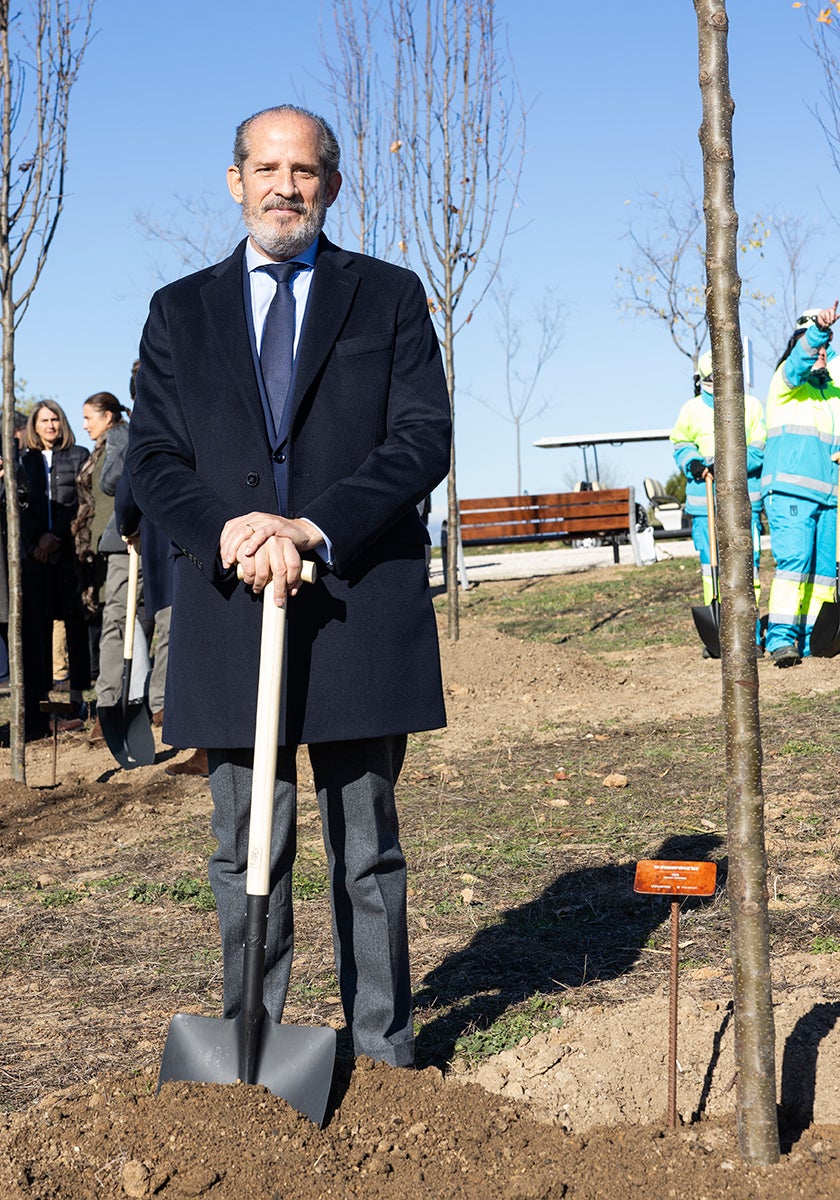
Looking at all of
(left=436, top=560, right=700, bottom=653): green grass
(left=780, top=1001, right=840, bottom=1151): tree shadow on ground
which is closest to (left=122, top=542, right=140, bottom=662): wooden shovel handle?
(left=436, top=560, right=700, bottom=653): green grass

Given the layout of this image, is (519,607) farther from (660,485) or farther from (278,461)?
(660,485)

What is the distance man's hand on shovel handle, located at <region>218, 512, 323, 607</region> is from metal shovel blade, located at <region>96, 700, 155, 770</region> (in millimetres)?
4539

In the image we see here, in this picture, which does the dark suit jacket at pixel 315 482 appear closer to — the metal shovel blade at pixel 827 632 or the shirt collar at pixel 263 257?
the shirt collar at pixel 263 257

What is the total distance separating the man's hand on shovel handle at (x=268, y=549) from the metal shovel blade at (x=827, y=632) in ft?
21.1

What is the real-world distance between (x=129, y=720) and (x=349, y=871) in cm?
450

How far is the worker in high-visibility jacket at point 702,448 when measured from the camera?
937cm

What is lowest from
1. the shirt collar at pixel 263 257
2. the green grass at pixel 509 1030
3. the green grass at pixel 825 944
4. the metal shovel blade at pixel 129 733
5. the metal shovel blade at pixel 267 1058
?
the green grass at pixel 509 1030

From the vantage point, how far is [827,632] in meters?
8.38

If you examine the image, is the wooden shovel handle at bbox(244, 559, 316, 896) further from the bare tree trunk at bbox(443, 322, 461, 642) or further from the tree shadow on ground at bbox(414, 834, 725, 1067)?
the bare tree trunk at bbox(443, 322, 461, 642)

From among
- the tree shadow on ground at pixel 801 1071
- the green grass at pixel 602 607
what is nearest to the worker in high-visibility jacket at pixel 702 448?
the green grass at pixel 602 607

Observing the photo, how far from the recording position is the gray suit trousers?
2.74 m

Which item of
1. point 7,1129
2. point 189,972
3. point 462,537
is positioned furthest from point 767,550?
point 7,1129

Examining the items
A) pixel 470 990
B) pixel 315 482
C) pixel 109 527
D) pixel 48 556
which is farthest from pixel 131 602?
pixel 315 482

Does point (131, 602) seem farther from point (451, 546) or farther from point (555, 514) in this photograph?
point (555, 514)
